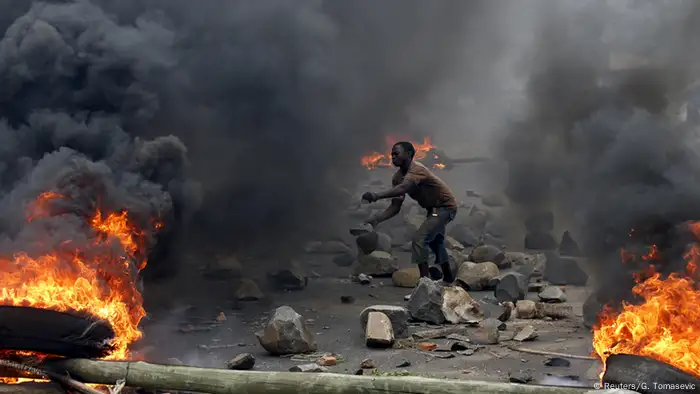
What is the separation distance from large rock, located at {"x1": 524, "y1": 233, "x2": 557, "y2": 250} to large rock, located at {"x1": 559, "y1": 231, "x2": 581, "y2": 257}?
19.4 inches

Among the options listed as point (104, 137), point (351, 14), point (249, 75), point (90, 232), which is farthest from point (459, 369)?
point (351, 14)

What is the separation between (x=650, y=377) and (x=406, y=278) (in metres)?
5.92

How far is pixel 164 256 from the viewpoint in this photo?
8188 mm

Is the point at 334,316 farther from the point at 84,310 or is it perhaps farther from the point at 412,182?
the point at 84,310

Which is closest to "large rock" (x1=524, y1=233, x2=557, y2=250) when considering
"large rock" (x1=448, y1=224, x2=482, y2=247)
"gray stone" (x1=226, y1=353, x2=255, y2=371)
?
"large rock" (x1=448, y1=224, x2=482, y2=247)

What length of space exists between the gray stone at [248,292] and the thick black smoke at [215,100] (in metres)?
1.13

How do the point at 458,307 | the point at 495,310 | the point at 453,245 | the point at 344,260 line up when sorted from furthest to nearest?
the point at 453,245, the point at 344,260, the point at 495,310, the point at 458,307

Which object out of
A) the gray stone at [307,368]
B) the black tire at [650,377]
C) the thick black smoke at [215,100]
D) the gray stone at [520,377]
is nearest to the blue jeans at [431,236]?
the thick black smoke at [215,100]

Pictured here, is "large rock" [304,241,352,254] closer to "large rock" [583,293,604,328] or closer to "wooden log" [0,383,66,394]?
"large rock" [583,293,604,328]

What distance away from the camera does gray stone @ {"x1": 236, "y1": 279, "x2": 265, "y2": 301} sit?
8.93 m

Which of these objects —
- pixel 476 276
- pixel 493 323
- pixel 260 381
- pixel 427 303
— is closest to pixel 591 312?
pixel 493 323

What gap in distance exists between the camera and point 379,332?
672cm

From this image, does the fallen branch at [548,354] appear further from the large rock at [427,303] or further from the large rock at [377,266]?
the large rock at [377,266]

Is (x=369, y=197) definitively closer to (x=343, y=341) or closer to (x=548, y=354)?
(x=343, y=341)
